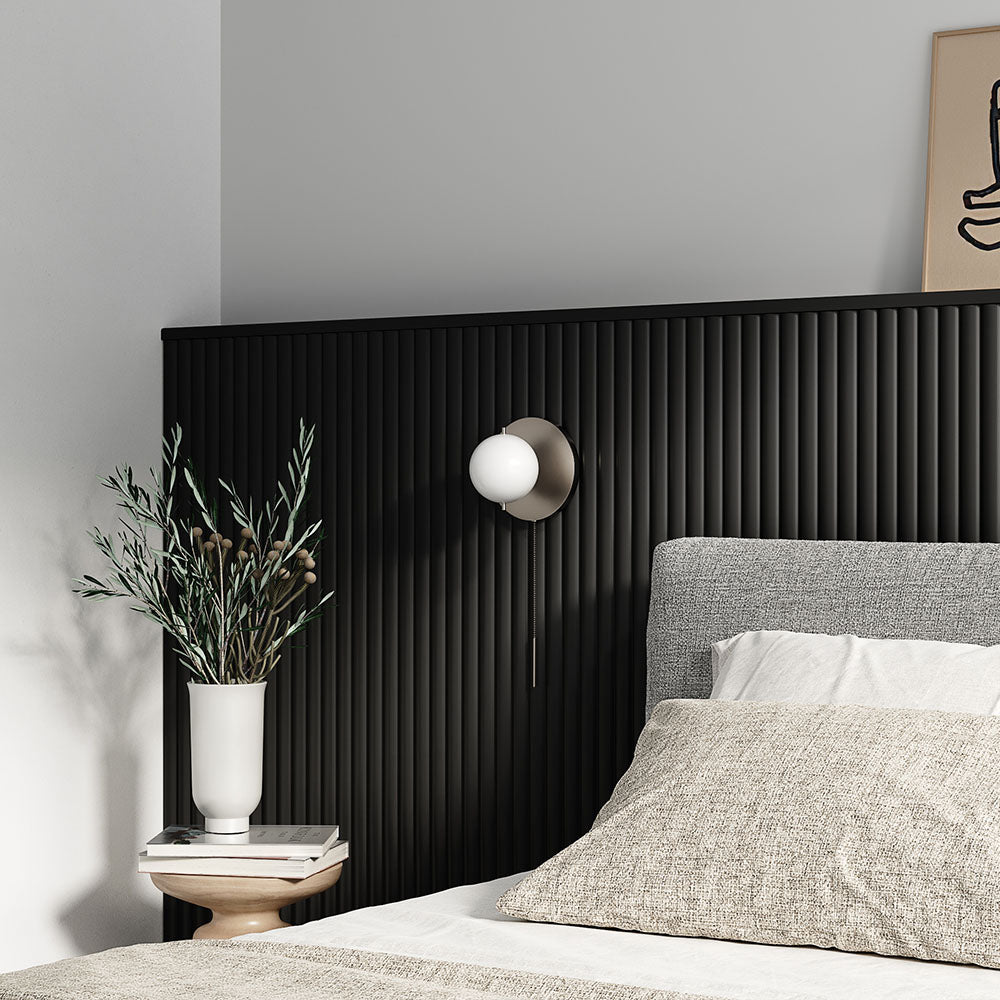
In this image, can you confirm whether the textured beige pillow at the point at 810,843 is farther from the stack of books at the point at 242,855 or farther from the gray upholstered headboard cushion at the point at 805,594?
the stack of books at the point at 242,855

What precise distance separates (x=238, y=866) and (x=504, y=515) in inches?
36.2

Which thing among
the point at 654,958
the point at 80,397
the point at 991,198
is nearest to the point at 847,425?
the point at 991,198

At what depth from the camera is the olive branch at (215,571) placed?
2.83m

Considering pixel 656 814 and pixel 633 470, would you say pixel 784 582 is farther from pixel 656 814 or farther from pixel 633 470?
pixel 656 814

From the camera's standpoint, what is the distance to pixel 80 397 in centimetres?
305

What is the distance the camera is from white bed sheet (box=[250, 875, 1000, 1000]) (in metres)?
1.55

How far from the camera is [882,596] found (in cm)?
247

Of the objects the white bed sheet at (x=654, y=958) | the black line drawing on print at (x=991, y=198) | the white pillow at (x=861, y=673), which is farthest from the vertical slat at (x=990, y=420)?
the white bed sheet at (x=654, y=958)

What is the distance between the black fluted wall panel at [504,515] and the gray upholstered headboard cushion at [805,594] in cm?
19

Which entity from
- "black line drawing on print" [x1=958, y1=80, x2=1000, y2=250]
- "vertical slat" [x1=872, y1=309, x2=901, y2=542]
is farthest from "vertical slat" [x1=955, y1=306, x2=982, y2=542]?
"black line drawing on print" [x1=958, y1=80, x2=1000, y2=250]

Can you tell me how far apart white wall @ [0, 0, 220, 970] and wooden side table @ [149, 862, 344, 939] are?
38 centimetres

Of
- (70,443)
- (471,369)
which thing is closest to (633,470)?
(471,369)

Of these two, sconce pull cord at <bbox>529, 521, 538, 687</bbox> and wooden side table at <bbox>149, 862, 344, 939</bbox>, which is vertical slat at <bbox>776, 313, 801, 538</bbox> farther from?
wooden side table at <bbox>149, 862, 344, 939</bbox>

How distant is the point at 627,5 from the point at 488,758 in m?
1.73
